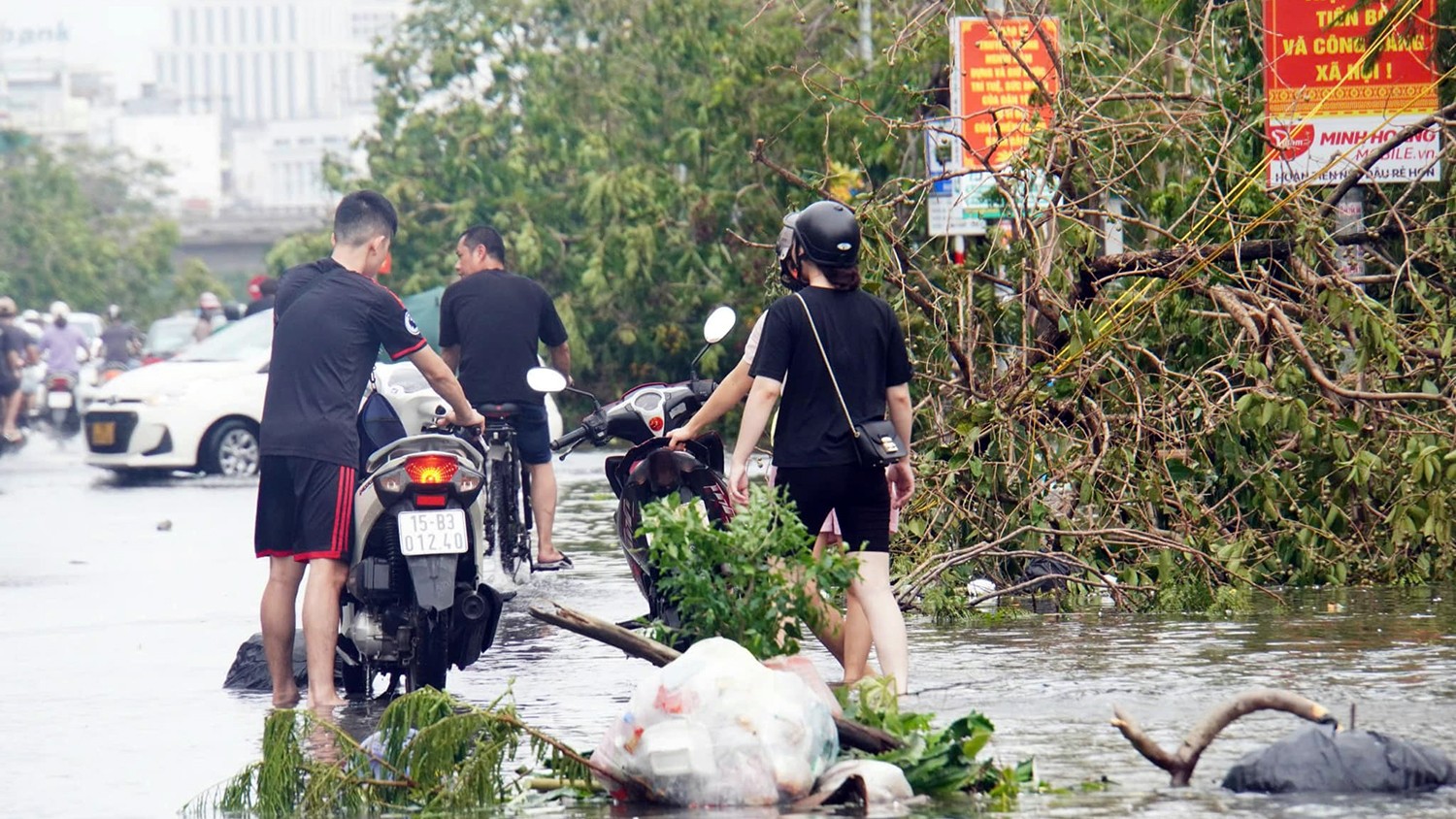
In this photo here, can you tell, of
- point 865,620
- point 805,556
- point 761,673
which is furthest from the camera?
point 865,620

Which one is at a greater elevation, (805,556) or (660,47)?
(660,47)

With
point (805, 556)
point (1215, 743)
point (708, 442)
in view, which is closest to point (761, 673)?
point (805, 556)

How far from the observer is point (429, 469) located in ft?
27.0

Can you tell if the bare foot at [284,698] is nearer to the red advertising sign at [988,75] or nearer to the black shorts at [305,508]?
the black shorts at [305,508]

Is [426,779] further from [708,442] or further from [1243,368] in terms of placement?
[1243,368]

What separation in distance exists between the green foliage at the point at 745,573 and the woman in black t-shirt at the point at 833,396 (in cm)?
76

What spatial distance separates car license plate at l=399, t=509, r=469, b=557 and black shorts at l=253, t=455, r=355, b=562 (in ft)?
0.73

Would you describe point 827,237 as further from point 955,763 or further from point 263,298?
point 263,298

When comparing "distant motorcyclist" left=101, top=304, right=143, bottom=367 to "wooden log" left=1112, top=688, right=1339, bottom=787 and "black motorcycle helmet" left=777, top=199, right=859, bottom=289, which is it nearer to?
"black motorcycle helmet" left=777, top=199, right=859, bottom=289

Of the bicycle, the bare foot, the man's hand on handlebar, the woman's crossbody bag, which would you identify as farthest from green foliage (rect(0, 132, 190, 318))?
the woman's crossbody bag

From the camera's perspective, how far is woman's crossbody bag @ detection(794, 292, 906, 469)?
756cm

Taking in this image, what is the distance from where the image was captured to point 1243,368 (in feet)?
35.1

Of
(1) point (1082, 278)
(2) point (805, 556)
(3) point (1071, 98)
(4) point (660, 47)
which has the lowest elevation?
(2) point (805, 556)

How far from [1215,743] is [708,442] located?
3077mm
